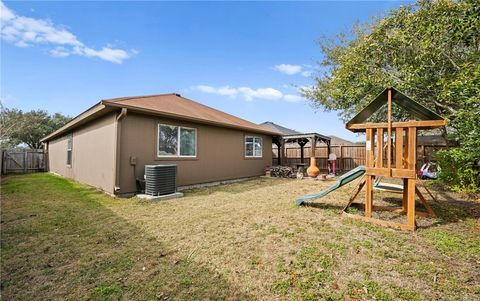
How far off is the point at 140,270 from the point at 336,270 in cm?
216

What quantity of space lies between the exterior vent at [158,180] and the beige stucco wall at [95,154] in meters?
0.99

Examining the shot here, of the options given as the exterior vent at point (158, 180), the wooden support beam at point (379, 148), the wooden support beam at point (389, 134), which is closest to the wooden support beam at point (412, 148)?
the wooden support beam at point (389, 134)

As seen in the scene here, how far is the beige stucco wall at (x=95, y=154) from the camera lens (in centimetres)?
658

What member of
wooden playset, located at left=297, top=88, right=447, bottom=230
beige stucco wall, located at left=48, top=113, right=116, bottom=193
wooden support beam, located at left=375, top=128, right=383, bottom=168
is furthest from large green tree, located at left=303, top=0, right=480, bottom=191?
beige stucco wall, located at left=48, top=113, right=116, bottom=193

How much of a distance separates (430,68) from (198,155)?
27.1 ft

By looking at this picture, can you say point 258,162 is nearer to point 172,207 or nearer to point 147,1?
point 172,207

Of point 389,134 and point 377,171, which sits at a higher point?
point 389,134

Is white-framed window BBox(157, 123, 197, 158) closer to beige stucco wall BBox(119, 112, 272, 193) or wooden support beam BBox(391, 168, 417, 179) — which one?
beige stucco wall BBox(119, 112, 272, 193)

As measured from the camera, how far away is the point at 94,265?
261cm

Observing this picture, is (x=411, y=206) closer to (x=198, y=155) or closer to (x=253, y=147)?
(x=198, y=155)

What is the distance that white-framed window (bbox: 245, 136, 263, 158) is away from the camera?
1104cm

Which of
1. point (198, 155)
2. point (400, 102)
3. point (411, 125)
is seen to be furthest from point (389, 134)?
point (198, 155)

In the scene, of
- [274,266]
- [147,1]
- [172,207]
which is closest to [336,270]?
[274,266]

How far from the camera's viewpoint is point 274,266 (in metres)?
2.55
